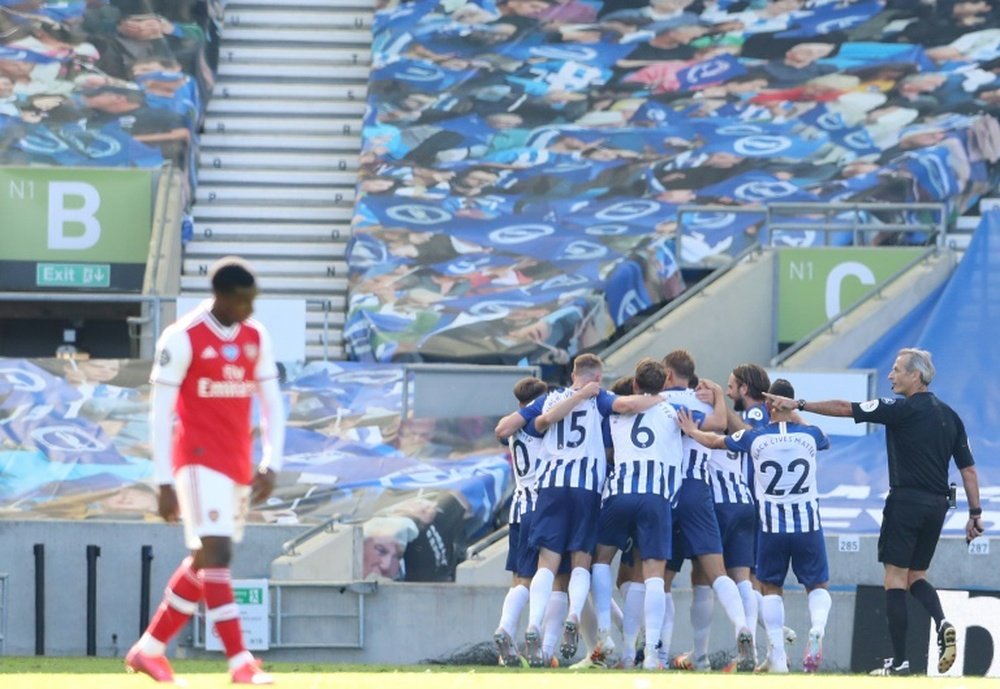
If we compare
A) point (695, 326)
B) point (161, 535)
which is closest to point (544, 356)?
point (695, 326)

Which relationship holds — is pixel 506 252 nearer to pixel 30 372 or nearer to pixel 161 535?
pixel 30 372

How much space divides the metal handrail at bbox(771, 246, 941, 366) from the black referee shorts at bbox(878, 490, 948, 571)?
693 cm

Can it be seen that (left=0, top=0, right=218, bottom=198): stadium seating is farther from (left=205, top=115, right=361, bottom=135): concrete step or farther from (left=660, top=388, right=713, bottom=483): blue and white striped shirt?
(left=660, top=388, right=713, bottom=483): blue and white striped shirt

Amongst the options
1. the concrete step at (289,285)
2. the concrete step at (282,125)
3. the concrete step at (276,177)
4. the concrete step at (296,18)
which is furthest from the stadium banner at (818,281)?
the concrete step at (296,18)

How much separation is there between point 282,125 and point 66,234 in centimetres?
368

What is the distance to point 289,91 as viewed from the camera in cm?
2611

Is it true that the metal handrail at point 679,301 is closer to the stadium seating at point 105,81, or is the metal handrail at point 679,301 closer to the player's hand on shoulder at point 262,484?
the stadium seating at point 105,81

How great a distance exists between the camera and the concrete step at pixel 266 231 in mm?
23938

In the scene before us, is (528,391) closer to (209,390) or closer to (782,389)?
(782,389)

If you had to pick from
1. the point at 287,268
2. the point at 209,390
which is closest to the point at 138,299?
the point at 287,268

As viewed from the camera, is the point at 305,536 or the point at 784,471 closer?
the point at 784,471

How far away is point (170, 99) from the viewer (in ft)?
82.0

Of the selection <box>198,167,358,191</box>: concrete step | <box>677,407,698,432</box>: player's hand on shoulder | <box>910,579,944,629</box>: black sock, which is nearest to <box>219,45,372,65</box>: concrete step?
<box>198,167,358,191</box>: concrete step

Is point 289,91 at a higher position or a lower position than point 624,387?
higher
